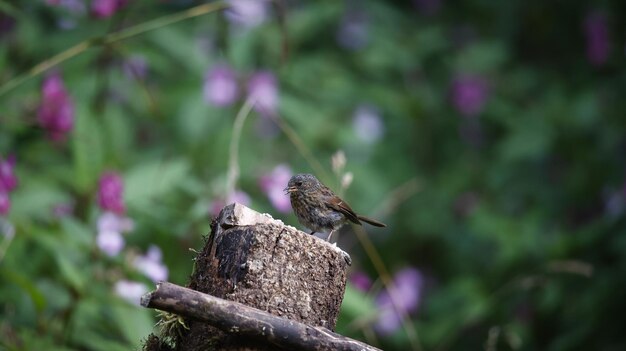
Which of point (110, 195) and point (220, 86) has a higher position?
point (220, 86)

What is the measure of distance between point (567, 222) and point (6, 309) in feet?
14.0

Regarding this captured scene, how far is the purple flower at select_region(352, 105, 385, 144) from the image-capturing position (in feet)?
21.1

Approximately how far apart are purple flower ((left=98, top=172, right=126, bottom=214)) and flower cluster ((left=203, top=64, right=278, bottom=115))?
1610 millimetres

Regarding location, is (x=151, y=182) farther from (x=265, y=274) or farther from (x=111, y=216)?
(x=265, y=274)

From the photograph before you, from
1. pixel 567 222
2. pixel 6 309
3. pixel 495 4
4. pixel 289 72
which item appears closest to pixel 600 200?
pixel 567 222

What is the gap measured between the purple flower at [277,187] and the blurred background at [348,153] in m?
0.01

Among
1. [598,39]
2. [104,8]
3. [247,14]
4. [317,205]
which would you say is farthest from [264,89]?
[598,39]

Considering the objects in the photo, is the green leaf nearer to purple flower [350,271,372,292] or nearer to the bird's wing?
the bird's wing

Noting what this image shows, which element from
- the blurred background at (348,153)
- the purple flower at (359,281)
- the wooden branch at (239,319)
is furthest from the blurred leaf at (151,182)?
the wooden branch at (239,319)

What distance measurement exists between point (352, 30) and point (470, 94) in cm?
99

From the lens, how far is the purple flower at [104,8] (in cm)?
466

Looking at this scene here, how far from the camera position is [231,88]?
5566 mm

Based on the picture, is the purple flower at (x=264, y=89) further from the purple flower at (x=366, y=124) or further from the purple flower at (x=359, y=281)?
the purple flower at (x=359, y=281)

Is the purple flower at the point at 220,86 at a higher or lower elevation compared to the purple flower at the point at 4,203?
higher
